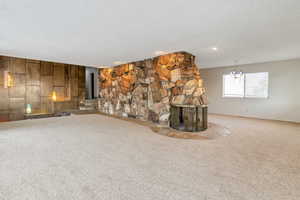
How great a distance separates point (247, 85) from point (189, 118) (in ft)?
13.3

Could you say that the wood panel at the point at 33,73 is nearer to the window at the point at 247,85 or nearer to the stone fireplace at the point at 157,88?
the stone fireplace at the point at 157,88

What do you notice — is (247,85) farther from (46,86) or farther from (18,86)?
(18,86)

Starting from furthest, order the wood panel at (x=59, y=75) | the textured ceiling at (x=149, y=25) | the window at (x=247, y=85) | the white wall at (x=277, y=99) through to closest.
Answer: the wood panel at (x=59, y=75)
the window at (x=247, y=85)
the white wall at (x=277, y=99)
the textured ceiling at (x=149, y=25)

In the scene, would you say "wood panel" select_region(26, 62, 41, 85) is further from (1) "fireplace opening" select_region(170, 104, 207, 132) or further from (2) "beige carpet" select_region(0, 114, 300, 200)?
(1) "fireplace opening" select_region(170, 104, 207, 132)

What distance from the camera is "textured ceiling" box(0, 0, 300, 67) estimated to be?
2170 millimetres

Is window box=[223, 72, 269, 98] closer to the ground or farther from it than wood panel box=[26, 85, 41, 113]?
farther from it

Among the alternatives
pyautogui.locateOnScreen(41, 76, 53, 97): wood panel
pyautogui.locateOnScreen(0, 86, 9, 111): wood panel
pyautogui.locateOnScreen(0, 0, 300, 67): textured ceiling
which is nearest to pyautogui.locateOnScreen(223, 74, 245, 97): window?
pyautogui.locateOnScreen(0, 0, 300, 67): textured ceiling

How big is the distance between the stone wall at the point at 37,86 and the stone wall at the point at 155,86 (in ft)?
7.35

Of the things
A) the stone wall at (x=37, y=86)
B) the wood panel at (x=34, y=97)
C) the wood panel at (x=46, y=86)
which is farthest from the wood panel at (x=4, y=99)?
the wood panel at (x=46, y=86)

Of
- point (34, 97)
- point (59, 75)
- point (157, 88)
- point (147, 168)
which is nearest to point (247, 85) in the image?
point (157, 88)

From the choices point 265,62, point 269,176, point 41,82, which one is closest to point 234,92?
point 265,62

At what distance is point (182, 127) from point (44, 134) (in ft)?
12.2

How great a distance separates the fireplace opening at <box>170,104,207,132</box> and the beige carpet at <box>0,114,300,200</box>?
34.5 inches

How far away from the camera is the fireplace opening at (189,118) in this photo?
4363mm
